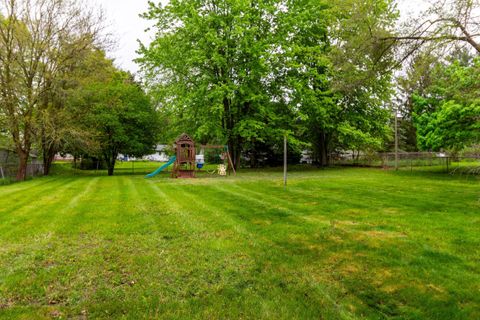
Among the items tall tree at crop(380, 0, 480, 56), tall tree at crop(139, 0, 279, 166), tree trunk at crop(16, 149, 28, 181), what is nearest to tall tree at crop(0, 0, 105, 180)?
tree trunk at crop(16, 149, 28, 181)

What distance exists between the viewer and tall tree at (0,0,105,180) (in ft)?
55.4

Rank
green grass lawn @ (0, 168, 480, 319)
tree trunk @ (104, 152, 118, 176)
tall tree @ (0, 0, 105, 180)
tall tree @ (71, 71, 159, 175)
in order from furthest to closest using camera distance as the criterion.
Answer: tree trunk @ (104, 152, 118, 176) → tall tree @ (71, 71, 159, 175) → tall tree @ (0, 0, 105, 180) → green grass lawn @ (0, 168, 480, 319)

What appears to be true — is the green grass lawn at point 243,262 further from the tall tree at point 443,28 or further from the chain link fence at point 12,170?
the chain link fence at point 12,170

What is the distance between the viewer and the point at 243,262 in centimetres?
432

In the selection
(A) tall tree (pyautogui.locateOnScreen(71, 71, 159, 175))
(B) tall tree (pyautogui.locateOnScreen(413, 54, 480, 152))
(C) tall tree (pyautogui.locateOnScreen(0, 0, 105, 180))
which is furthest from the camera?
(A) tall tree (pyautogui.locateOnScreen(71, 71, 159, 175))

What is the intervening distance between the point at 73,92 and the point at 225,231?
1687cm

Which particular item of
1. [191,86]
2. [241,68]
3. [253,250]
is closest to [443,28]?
[253,250]

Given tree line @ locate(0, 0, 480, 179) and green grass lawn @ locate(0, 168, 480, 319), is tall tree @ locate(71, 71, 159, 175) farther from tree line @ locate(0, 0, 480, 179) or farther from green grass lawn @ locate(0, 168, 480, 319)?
green grass lawn @ locate(0, 168, 480, 319)

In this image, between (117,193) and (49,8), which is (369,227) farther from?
(49,8)

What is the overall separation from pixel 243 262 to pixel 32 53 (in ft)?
62.6

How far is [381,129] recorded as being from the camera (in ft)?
84.0

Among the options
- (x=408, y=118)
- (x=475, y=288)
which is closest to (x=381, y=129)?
(x=408, y=118)

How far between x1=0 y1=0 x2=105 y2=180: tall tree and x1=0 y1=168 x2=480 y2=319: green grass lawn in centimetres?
1208

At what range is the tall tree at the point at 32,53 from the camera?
16875mm
